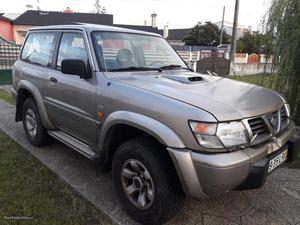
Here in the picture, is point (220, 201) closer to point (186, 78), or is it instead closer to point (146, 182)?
point (146, 182)

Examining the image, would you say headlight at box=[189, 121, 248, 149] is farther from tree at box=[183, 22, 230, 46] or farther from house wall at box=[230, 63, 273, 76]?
tree at box=[183, 22, 230, 46]

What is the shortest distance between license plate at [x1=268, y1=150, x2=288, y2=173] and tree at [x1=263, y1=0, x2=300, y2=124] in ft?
10.2

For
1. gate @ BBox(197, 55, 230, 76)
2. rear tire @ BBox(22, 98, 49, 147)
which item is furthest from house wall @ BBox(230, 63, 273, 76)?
rear tire @ BBox(22, 98, 49, 147)

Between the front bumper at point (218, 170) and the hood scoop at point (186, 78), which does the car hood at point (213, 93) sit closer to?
the hood scoop at point (186, 78)

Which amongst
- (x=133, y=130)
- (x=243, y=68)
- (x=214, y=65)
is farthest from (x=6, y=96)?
(x=243, y=68)

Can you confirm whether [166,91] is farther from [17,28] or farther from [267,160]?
[17,28]

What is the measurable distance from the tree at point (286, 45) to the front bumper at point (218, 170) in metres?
3.79

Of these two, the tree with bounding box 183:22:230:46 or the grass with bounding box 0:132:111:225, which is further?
the tree with bounding box 183:22:230:46

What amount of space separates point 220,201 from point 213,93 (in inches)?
50.3

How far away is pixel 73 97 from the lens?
372 centimetres

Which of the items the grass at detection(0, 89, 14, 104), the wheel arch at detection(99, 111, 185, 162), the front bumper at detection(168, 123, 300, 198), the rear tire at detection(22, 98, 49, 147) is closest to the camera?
the front bumper at detection(168, 123, 300, 198)

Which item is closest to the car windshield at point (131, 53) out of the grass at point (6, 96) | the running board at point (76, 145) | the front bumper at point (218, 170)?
the running board at point (76, 145)

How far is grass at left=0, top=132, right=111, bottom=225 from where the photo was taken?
3078 mm

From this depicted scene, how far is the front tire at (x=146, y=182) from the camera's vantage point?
2711 millimetres
